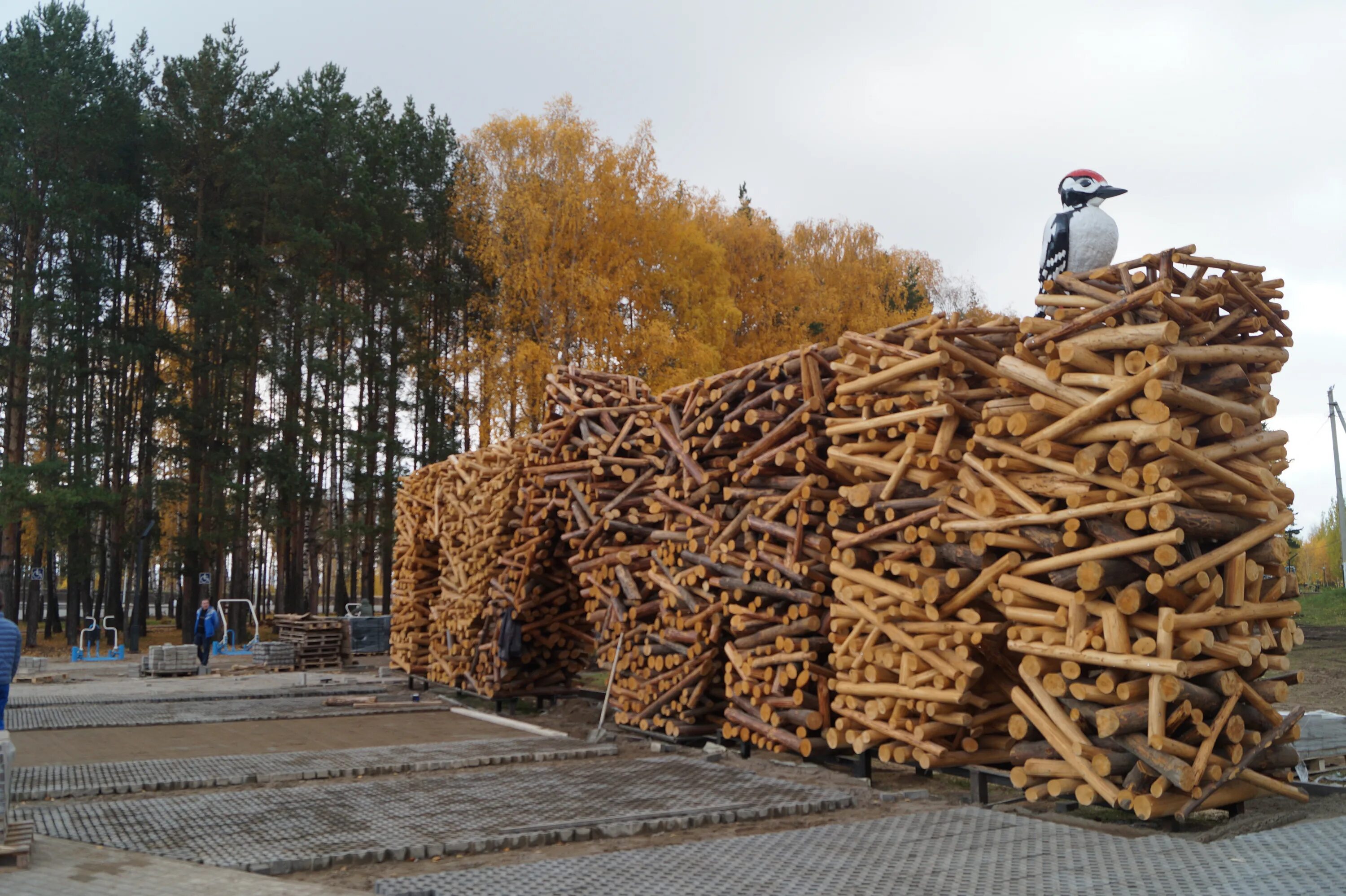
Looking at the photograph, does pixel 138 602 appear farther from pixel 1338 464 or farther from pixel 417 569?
pixel 1338 464

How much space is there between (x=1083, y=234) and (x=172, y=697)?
15.6m

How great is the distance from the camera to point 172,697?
55.4 ft

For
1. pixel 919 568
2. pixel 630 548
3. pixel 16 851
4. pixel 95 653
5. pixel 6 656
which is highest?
pixel 630 548

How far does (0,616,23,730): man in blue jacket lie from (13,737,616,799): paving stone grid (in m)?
1.43

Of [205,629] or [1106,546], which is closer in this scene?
[1106,546]

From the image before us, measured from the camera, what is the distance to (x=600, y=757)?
10656 mm

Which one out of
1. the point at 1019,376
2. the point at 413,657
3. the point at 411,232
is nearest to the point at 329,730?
the point at 413,657

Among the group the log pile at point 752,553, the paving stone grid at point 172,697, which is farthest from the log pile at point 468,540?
the log pile at point 752,553

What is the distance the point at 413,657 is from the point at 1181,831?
14.8 meters

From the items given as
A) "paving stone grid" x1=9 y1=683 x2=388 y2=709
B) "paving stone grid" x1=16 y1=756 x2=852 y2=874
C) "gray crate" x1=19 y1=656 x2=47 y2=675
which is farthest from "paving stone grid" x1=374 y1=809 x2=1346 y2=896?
"gray crate" x1=19 y1=656 x2=47 y2=675

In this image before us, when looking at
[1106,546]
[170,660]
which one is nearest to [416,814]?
[1106,546]

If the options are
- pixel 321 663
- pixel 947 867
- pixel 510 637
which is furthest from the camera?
pixel 321 663

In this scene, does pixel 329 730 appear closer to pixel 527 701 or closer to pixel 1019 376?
pixel 527 701

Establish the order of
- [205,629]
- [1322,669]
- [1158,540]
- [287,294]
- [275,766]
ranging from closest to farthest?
[1158,540] → [275,766] → [1322,669] → [205,629] → [287,294]
